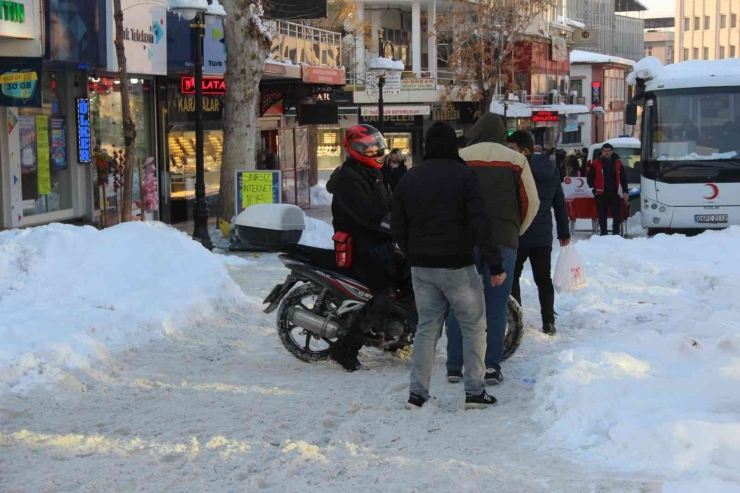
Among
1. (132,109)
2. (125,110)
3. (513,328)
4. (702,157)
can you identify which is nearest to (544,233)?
(513,328)

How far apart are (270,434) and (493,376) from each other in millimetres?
1928

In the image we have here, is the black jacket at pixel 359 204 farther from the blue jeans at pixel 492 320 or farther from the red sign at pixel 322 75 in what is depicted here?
the red sign at pixel 322 75

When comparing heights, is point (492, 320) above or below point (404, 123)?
below

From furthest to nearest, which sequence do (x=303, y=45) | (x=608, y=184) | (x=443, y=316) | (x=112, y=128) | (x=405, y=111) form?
(x=405, y=111), (x=303, y=45), (x=112, y=128), (x=608, y=184), (x=443, y=316)

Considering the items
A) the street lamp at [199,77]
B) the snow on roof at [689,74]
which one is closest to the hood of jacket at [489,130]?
the street lamp at [199,77]

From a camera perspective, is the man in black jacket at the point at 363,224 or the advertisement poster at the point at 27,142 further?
the advertisement poster at the point at 27,142

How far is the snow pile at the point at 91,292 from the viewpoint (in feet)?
26.5

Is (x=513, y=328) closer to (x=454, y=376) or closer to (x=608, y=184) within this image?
(x=454, y=376)

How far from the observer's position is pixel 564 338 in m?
9.34

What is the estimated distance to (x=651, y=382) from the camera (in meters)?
6.50

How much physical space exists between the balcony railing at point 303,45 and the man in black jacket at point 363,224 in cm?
1709

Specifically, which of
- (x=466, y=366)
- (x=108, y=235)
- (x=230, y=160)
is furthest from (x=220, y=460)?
(x=230, y=160)

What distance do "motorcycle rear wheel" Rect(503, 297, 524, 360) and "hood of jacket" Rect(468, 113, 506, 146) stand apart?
4.17ft

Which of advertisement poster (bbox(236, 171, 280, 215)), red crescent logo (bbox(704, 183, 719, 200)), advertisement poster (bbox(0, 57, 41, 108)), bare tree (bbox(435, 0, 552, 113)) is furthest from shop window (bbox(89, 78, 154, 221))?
bare tree (bbox(435, 0, 552, 113))
